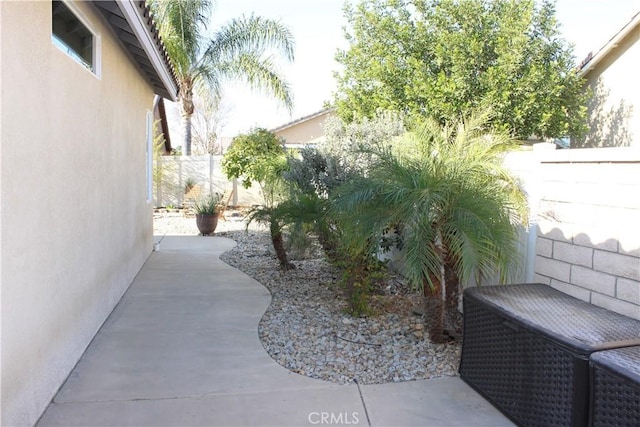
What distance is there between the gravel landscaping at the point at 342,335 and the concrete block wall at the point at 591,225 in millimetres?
1241

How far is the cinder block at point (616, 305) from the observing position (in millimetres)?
3545

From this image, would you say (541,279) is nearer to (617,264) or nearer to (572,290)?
(572,290)

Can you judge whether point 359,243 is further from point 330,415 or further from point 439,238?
point 330,415

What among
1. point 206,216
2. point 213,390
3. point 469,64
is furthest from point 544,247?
point 206,216

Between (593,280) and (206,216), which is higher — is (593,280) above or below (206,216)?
above

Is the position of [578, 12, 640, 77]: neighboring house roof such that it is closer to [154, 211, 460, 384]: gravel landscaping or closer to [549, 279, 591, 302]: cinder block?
[154, 211, 460, 384]: gravel landscaping

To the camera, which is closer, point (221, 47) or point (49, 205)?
point (49, 205)

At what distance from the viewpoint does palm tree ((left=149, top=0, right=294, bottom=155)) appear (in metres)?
17.6

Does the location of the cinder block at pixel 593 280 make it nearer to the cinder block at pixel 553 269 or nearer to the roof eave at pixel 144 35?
the cinder block at pixel 553 269

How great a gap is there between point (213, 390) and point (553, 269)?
304 centimetres

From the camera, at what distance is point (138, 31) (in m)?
5.45

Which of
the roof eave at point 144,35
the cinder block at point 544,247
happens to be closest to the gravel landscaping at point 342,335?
the cinder block at point 544,247

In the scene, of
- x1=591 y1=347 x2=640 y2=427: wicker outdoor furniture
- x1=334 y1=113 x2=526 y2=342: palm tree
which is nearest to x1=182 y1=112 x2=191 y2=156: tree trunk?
x1=334 y1=113 x2=526 y2=342: palm tree

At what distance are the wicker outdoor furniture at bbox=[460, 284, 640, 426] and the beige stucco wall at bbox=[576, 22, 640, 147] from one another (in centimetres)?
950
